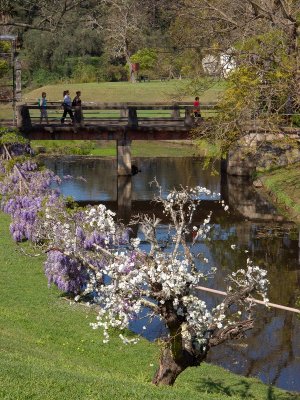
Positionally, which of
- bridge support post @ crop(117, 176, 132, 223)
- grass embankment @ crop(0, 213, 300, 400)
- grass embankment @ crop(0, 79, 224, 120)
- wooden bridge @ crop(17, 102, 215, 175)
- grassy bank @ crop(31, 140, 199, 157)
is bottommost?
grass embankment @ crop(0, 213, 300, 400)

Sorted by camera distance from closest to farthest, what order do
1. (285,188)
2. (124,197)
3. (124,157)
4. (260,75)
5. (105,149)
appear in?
(260,75)
(285,188)
(124,197)
(124,157)
(105,149)

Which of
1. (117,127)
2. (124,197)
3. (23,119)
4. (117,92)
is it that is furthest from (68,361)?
(117,92)

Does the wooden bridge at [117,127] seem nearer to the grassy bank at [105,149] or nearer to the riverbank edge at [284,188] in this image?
the riverbank edge at [284,188]

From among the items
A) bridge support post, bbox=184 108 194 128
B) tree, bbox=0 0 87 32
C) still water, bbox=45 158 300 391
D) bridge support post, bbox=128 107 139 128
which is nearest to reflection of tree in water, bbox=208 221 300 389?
still water, bbox=45 158 300 391

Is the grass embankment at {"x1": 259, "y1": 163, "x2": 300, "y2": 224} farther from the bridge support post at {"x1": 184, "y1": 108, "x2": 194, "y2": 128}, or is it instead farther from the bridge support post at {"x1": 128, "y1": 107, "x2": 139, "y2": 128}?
the bridge support post at {"x1": 128, "y1": 107, "x2": 139, "y2": 128}

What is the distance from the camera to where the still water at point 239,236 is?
18.6m

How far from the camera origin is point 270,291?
2353 cm

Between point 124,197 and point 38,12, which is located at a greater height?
point 38,12

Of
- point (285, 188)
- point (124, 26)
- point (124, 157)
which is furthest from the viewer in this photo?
point (124, 26)

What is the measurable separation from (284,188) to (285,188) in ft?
0.16

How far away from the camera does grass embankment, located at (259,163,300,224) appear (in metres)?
34.1

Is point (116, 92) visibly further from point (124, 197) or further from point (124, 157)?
point (124, 197)

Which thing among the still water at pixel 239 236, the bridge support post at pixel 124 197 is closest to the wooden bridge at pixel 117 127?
the bridge support post at pixel 124 197

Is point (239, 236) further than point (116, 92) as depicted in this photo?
No
